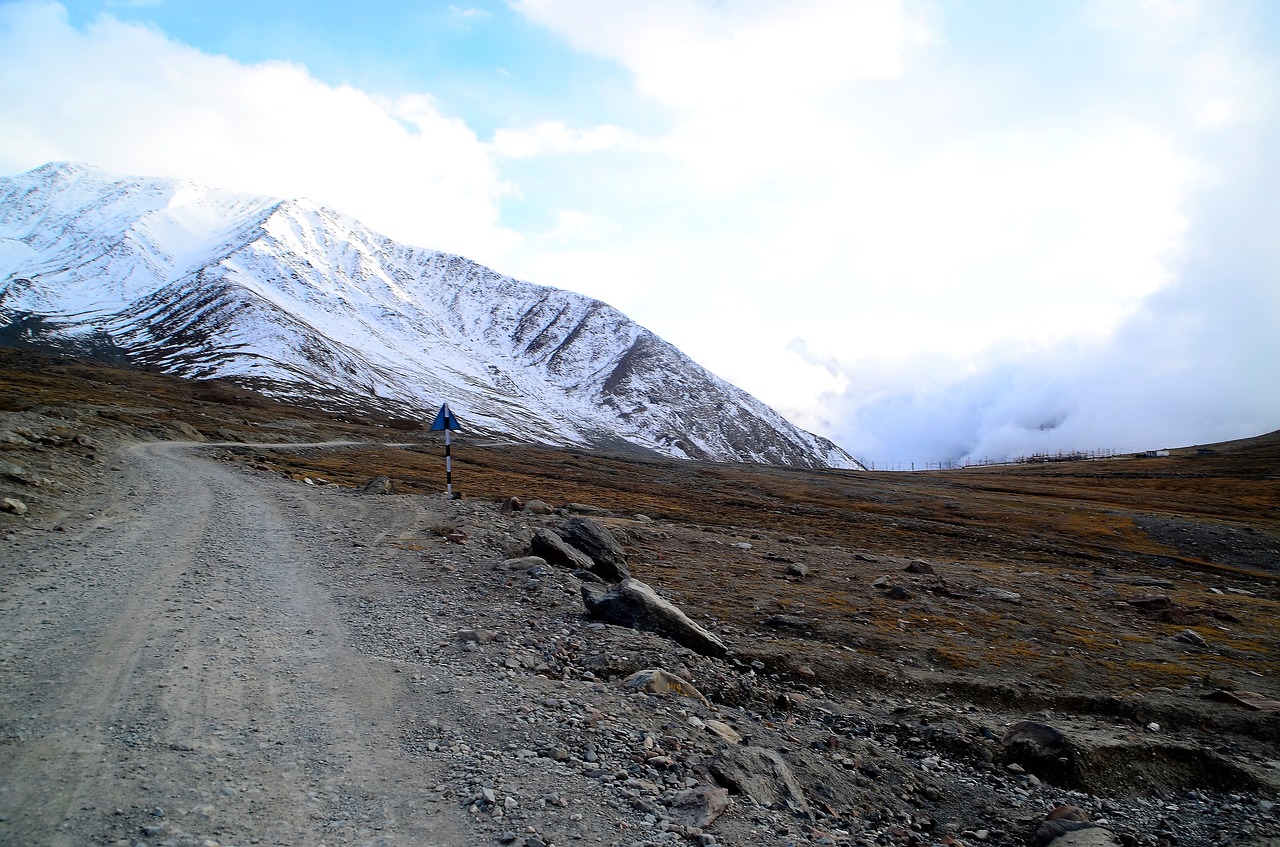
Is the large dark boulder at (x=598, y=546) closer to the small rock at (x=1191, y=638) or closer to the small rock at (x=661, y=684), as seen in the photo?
the small rock at (x=661, y=684)

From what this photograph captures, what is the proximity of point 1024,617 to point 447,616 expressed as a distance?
15847 millimetres

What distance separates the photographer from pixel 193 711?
755 cm

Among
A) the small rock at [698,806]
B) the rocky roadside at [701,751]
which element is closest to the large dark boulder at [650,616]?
the rocky roadside at [701,751]

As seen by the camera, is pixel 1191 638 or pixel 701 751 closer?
pixel 701 751

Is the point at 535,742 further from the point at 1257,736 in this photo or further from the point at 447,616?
the point at 1257,736

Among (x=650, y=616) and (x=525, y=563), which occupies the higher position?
(x=650, y=616)

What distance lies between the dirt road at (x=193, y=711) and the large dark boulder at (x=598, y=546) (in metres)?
6.42

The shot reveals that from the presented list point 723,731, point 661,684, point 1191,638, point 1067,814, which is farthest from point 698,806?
point 1191,638

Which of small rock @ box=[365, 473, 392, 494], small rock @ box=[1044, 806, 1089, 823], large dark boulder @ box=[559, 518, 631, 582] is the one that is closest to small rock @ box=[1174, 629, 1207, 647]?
small rock @ box=[1044, 806, 1089, 823]

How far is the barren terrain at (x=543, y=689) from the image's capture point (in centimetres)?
633

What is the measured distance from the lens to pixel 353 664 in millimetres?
9484

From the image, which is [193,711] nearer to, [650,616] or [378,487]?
[650,616]

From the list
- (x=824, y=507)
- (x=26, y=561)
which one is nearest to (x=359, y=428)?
(x=824, y=507)

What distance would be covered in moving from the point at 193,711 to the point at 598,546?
1111 centimetres
